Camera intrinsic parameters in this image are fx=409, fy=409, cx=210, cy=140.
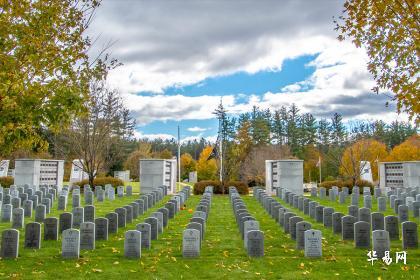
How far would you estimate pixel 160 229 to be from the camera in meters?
13.2

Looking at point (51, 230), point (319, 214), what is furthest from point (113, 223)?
point (319, 214)

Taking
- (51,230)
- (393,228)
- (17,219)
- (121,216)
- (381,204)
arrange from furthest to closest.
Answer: (381,204), (121,216), (17,219), (393,228), (51,230)

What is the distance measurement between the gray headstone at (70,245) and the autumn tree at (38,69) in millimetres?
2161

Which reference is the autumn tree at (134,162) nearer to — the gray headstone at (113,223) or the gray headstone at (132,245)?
the gray headstone at (113,223)

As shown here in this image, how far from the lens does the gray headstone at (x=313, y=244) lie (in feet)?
31.9

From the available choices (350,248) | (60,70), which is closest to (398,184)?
(350,248)

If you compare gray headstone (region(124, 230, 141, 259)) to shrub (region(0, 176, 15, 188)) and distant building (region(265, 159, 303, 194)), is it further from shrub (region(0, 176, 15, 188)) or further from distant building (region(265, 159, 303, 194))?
shrub (region(0, 176, 15, 188))

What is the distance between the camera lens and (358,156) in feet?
132

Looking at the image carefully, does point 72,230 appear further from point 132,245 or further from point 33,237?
point 33,237

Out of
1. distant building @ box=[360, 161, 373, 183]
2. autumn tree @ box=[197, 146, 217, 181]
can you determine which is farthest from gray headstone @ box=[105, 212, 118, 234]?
autumn tree @ box=[197, 146, 217, 181]

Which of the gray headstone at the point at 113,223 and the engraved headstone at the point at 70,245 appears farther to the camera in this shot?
the gray headstone at the point at 113,223

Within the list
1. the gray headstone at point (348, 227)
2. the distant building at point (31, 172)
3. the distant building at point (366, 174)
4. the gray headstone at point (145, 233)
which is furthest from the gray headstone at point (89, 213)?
the distant building at point (366, 174)

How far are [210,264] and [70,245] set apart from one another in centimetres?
331

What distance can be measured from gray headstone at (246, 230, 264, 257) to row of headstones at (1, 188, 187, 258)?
13.3 feet
